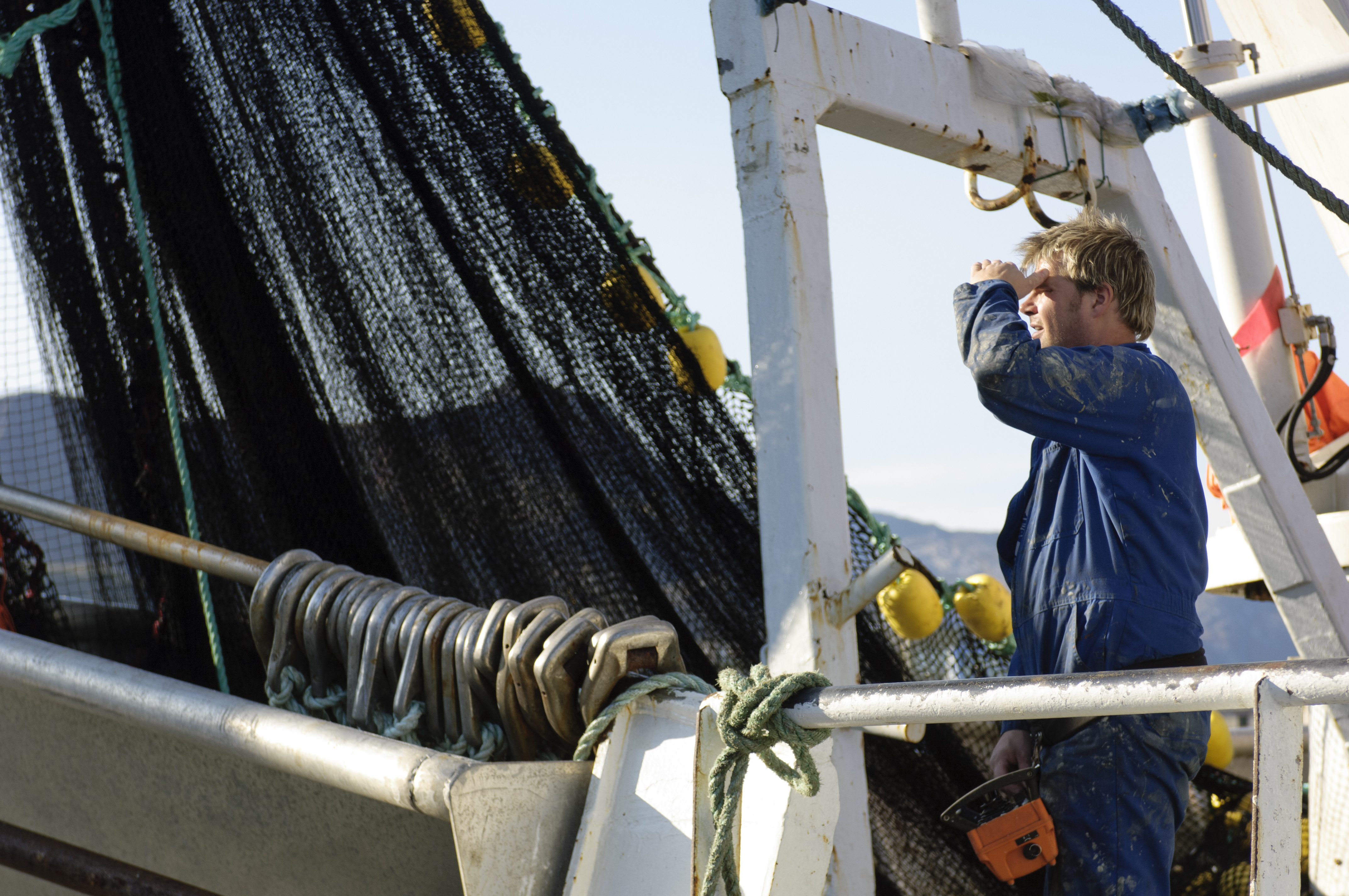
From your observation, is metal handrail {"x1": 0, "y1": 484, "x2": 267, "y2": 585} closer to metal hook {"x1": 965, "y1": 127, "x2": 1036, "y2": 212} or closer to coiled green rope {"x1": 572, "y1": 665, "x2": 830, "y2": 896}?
coiled green rope {"x1": 572, "y1": 665, "x2": 830, "y2": 896}

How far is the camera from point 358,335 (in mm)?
2883

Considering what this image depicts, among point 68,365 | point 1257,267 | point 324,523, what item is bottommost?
point 324,523

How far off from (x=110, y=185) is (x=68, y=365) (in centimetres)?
44

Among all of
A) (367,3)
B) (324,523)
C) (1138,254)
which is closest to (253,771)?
(324,523)

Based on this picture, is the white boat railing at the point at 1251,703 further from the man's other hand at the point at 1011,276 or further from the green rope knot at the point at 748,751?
the man's other hand at the point at 1011,276

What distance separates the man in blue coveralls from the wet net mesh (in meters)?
1.03

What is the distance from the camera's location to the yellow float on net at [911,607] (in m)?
3.25

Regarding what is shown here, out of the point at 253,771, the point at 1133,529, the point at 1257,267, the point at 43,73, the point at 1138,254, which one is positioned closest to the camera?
the point at 253,771

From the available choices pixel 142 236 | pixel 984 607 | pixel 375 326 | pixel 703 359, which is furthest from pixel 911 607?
pixel 142 236

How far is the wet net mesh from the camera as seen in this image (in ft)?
9.29

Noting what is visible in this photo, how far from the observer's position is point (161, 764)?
1.72m

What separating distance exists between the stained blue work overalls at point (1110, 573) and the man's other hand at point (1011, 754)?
11cm

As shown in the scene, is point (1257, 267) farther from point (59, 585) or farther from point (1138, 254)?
point (59, 585)

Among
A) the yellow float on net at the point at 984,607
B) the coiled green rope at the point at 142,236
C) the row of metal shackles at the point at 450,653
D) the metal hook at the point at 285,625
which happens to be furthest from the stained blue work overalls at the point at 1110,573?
the coiled green rope at the point at 142,236
